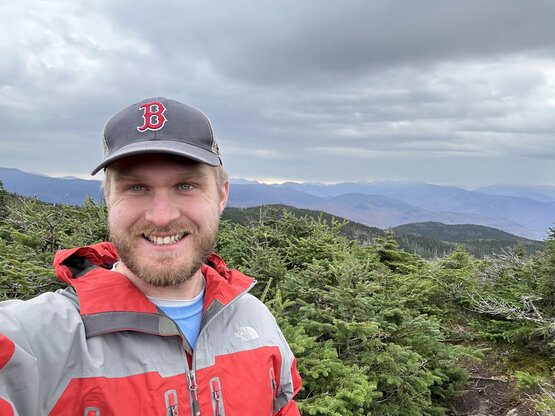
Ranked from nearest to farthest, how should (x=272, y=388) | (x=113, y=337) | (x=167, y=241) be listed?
(x=113, y=337) → (x=167, y=241) → (x=272, y=388)

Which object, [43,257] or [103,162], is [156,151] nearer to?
[103,162]

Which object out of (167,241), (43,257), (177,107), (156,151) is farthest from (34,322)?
(43,257)

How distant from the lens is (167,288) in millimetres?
2061

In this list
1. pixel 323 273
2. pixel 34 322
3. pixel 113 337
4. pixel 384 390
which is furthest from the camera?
pixel 323 273

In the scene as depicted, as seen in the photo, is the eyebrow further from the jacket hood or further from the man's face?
the jacket hood

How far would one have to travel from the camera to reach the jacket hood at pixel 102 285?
177 centimetres

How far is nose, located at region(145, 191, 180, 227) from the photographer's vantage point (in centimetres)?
188

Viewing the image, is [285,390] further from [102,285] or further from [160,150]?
[160,150]

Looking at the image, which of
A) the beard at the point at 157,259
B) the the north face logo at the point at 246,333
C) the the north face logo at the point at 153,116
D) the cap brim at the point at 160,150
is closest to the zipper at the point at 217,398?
the the north face logo at the point at 246,333

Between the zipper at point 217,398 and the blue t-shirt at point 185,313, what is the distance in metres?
0.23

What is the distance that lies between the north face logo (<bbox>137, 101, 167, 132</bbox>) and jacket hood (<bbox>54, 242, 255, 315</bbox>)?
76 centimetres

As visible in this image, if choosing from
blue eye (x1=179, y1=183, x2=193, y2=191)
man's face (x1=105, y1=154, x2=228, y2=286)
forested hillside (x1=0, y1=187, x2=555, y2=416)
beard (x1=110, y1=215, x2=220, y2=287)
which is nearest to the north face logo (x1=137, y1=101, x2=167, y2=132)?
man's face (x1=105, y1=154, x2=228, y2=286)

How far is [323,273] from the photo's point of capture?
21.1ft

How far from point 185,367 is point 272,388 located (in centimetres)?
60
